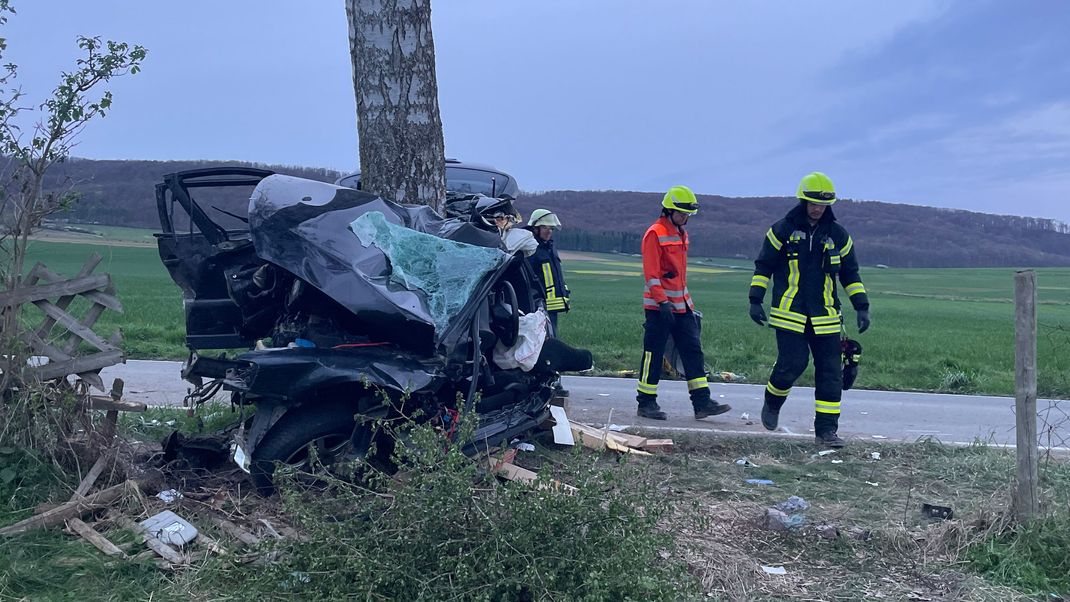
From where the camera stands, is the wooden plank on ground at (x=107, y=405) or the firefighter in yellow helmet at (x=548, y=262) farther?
the firefighter in yellow helmet at (x=548, y=262)

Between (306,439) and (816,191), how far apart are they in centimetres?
415

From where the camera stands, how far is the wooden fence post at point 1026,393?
4395 mm

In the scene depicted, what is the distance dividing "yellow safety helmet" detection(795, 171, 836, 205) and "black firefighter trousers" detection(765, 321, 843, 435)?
933 millimetres

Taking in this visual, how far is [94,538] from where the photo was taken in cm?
421

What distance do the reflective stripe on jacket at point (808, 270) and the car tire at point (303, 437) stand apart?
3636 mm

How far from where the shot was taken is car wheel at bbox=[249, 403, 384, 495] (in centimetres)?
461

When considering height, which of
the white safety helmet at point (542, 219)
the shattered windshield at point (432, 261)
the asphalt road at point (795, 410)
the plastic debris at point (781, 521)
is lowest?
the asphalt road at point (795, 410)

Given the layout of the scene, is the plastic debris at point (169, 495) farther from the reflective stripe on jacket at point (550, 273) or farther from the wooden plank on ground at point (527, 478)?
the reflective stripe on jacket at point (550, 273)

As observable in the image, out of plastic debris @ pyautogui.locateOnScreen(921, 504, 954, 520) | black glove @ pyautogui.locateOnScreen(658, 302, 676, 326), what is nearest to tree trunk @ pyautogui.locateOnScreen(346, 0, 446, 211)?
black glove @ pyautogui.locateOnScreen(658, 302, 676, 326)

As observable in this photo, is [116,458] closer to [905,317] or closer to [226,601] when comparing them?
[226,601]

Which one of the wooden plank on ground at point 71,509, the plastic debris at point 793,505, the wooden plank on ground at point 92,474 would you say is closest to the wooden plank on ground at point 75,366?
the wooden plank on ground at point 92,474

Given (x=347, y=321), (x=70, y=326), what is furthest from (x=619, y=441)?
(x=70, y=326)

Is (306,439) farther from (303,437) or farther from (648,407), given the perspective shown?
(648,407)

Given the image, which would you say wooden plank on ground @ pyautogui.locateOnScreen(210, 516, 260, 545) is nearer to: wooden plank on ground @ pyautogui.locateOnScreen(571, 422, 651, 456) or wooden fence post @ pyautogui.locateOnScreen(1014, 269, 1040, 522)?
wooden plank on ground @ pyautogui.locateOnScreen(571, 422, 651, 456)
